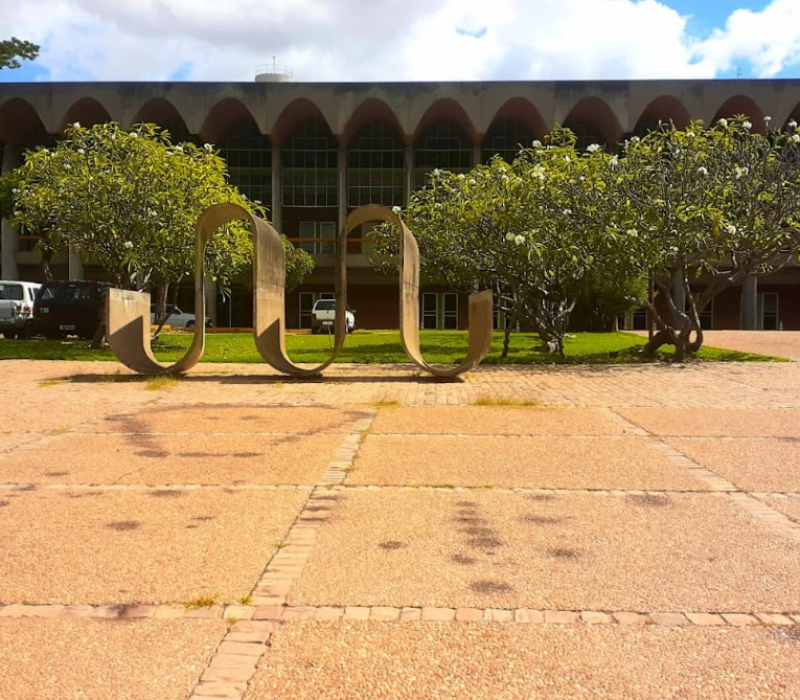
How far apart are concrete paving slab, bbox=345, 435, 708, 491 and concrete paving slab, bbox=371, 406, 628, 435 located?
1.26 feet

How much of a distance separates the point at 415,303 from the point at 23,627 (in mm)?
9671

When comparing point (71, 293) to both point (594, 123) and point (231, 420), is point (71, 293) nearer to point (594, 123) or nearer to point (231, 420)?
point (231, 420)

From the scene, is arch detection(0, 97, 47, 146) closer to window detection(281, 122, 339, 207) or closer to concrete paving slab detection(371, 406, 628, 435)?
window detection(281, 122, 339, 207)

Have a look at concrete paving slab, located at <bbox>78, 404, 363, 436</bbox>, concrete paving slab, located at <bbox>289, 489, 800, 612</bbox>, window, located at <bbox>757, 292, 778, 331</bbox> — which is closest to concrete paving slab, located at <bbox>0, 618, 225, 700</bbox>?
concrete paving slab, located at <bbox>289, 489, 800, 612</bbox>

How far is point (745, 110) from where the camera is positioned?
4159 centimetres

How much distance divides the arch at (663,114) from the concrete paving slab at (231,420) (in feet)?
122

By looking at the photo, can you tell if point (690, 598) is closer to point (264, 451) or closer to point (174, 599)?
point (174, 599)

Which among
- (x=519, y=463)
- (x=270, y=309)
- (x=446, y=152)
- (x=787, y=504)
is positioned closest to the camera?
(x=787, y=504)

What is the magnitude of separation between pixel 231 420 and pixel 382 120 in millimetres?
38966

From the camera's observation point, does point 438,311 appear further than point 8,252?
Yes

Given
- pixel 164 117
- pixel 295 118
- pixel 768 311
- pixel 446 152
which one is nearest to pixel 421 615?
pixel 446 152

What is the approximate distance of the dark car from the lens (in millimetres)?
20531

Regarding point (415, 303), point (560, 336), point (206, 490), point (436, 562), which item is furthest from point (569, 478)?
point (560, 336)

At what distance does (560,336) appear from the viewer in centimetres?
1673
